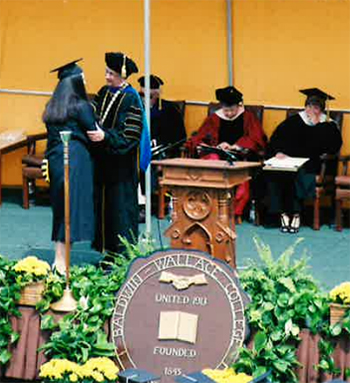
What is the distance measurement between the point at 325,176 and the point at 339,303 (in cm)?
501

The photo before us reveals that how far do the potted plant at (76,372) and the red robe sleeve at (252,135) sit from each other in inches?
214

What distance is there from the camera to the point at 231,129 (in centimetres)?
1251

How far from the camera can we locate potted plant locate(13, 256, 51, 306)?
768cm

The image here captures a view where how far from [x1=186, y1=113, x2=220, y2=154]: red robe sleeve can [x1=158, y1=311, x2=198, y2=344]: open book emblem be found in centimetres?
510

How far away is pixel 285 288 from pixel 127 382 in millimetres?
1078

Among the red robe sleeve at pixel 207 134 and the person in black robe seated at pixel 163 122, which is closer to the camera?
the red robe sleeve at pixel 207 134

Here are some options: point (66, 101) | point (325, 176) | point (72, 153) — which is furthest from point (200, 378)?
point (325, 176)

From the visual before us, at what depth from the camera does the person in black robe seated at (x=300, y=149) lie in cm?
1190

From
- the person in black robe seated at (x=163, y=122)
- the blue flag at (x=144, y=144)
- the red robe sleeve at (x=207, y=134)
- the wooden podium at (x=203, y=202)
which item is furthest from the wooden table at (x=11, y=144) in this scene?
the wooden podium at (x=203, y=202)

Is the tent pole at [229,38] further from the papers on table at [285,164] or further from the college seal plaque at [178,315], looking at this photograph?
the college seal plaque at [178,315]

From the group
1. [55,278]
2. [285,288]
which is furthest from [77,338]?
[285,288]

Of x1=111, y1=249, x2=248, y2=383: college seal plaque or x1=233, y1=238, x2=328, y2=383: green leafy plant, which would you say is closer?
x1=233, y1=238, x2=328, y2=383: green leafy plant

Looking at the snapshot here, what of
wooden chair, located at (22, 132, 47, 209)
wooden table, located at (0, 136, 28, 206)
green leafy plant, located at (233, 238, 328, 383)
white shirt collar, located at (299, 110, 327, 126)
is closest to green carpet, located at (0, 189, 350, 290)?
wooden chair, located at (22, 132, 47, 209)

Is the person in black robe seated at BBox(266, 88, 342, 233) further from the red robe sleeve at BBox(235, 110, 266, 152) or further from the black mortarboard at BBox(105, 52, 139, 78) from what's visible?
the black mortarboard at BBox(105, 52, 139, 78)
